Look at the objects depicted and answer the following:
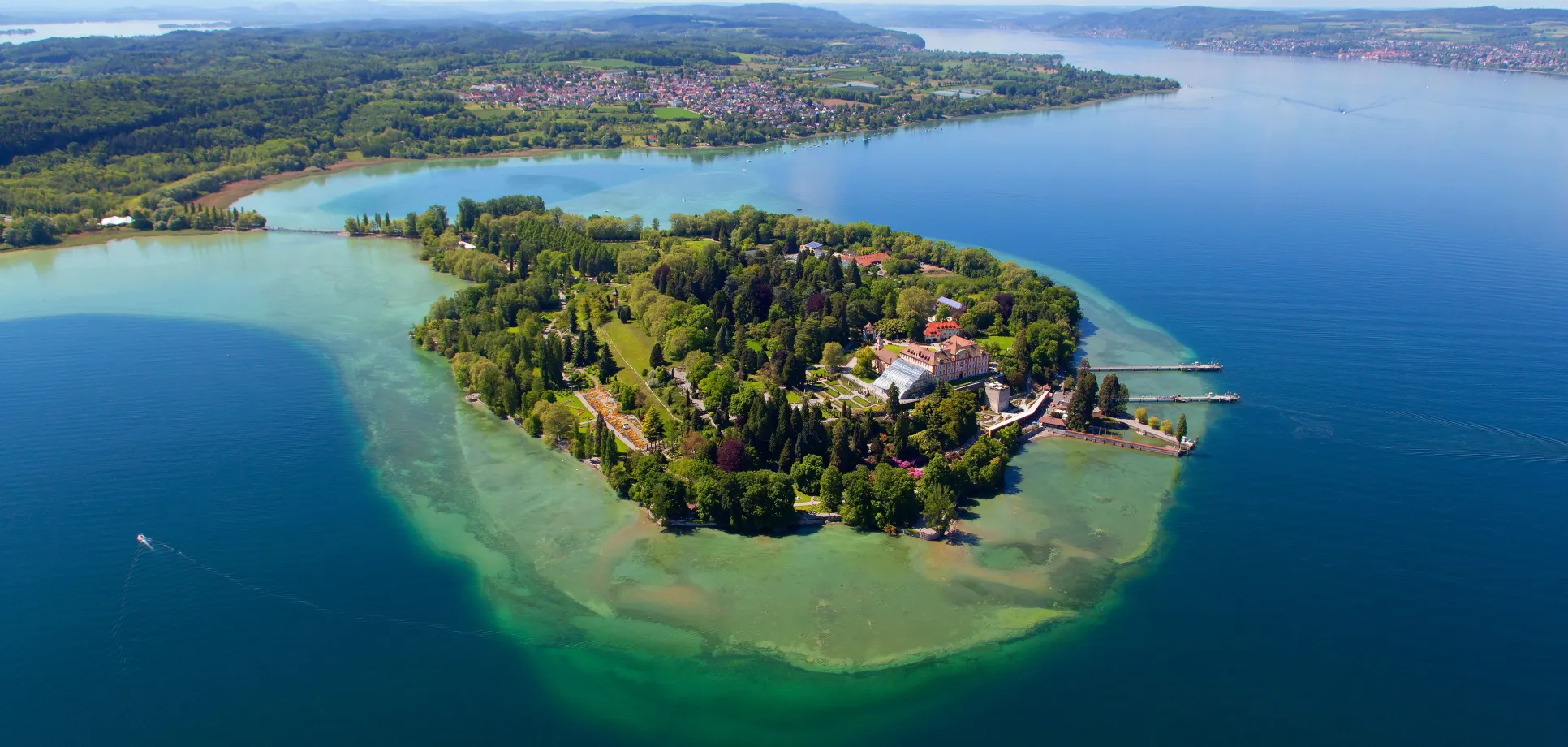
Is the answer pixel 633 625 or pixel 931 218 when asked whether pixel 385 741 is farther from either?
pixel 931 218

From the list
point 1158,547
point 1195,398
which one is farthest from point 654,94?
point 1158,547

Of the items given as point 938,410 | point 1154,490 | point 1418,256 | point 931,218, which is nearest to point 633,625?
point 938,410

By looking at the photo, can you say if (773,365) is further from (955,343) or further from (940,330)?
(940,330)

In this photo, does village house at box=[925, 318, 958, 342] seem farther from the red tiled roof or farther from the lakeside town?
the lakeside town

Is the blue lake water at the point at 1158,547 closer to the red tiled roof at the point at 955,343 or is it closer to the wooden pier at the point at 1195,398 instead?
the wooden pier at the point at 1195,398

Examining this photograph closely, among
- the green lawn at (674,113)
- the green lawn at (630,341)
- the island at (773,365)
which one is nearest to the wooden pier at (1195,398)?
the island at (773,365)

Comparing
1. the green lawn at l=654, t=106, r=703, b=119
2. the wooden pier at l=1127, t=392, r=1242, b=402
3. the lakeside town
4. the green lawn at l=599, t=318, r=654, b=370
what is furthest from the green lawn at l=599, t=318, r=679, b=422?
the green lawn at l=654, t=106, r=703, b=119
